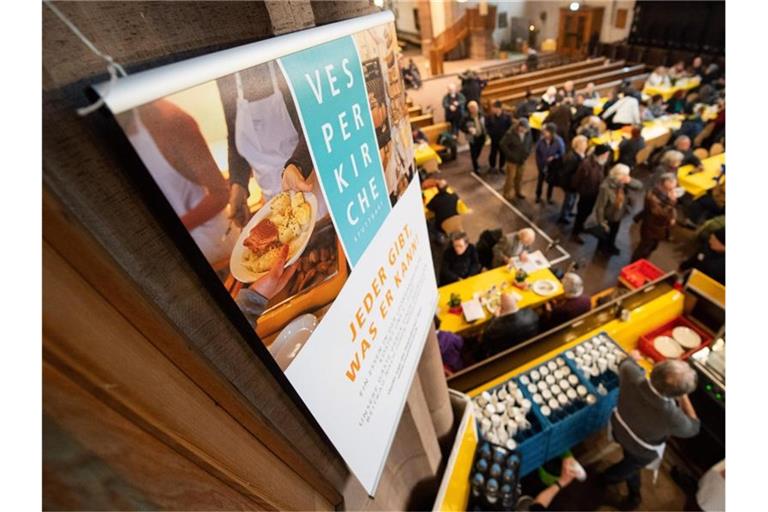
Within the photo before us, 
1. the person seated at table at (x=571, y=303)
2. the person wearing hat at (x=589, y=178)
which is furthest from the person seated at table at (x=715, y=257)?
the person seated at table at (x=571, y=303)

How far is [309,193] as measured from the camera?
0.84m

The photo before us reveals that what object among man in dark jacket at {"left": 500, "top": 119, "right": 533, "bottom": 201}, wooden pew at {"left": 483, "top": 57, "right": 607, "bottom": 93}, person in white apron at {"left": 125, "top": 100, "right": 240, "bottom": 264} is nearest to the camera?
person in white apron at {"left": 125, "top": 100, "right": 240, "bottom": 264}

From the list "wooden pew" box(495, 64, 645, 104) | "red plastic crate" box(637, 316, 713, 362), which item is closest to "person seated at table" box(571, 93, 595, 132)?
"wooden pew" box(495, 64, 645, 104)

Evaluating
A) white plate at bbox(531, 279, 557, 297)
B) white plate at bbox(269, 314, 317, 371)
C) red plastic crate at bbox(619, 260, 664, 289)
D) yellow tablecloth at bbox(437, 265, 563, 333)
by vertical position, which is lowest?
red plastic crate at bbox(619, 260, 664, 289)

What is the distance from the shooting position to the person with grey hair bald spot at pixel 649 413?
89.4 inches

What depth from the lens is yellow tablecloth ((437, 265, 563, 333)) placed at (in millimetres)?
3660

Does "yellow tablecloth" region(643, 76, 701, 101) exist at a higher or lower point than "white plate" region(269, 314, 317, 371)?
lower

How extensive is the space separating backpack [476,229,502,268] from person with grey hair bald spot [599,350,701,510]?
7.30ft

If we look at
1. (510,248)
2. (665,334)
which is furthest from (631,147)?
(665,334)

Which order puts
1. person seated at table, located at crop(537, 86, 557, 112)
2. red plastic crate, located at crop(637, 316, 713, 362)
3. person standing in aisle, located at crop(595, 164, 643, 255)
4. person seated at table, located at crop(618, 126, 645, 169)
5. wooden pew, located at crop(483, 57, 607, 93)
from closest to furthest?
red plastic crate, located at crop(637, 316, 713, 362) < person standing in aisle, located at crop(595, 164, 643, 255) < person seated at table, located at crop(618, 126, 645, 169) < person seated at table, located at crop(537, 86, 557, 112) < wooden pew, located at crop(483, 57, 607, 93)

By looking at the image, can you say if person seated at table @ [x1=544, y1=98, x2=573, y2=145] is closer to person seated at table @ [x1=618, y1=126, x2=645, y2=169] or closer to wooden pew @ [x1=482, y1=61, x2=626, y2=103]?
person seated at table @ [x1=618, y1=126, x2=645, y2=169]

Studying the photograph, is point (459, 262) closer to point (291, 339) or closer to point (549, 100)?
point (291, 339)

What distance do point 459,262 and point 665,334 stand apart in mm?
2081

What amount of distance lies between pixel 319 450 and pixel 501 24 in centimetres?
2114
